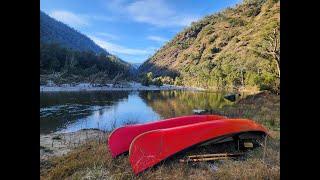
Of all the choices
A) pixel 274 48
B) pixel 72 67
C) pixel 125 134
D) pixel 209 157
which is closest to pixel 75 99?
pixel 274 48

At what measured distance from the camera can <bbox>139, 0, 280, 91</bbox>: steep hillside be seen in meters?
49.9

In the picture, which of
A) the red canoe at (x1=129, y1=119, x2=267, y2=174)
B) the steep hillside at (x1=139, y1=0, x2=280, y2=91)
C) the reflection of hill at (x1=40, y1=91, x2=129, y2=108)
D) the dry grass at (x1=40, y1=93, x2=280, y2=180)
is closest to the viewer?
the dry grass at (x1=40, y1=93, x2=280, y2=180)

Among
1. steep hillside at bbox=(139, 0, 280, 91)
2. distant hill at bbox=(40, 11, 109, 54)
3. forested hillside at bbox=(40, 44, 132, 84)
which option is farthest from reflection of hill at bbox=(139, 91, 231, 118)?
distant hill at bbox=(40, 11, 109, 54)

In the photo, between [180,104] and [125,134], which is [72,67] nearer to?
[180,104]

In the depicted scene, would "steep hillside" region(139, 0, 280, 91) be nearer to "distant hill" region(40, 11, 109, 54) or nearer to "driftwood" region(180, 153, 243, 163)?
"distant hill" region(40, 11, 109, 54)

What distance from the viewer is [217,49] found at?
82.1 metres

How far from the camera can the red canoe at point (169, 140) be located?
4559 mm

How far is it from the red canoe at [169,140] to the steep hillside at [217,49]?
1272 inches

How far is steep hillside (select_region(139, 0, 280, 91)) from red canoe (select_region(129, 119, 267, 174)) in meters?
32.3
